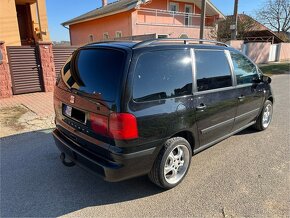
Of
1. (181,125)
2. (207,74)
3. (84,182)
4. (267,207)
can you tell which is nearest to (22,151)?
(84,182)

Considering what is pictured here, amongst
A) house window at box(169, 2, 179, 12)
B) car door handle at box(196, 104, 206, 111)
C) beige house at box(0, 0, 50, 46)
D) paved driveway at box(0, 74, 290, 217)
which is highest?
house window at box(169, 2, 179, 12)

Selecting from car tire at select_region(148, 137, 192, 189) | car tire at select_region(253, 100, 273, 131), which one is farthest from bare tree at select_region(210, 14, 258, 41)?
car tire at select_region(148, 137, 192, 189)

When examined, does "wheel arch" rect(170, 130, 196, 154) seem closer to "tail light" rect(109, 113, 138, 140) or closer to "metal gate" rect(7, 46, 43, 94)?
"tail light" rect(109, 113, 138, 140)

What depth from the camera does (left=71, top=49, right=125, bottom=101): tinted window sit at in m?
2.54

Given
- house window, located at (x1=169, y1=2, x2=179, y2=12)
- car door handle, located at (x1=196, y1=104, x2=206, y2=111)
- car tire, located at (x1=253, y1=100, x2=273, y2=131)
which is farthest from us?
house window, located at (x1=169, y1=2, x2=179, y2=12)

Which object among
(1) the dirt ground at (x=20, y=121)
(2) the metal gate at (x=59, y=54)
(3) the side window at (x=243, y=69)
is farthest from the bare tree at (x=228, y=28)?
(1) the dirt ground at (x=20, y=121)

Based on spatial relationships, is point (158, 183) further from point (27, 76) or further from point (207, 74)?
point (27, 76)

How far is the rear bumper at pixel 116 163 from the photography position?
254 centimetres

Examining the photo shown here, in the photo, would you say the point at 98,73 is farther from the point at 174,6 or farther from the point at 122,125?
the point at 174,6

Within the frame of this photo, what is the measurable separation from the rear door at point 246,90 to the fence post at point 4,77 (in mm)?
6965

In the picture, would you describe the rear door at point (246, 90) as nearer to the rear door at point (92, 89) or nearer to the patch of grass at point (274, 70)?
the rear door at point (92, 89)

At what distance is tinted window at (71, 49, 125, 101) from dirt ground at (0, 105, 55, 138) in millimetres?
2760

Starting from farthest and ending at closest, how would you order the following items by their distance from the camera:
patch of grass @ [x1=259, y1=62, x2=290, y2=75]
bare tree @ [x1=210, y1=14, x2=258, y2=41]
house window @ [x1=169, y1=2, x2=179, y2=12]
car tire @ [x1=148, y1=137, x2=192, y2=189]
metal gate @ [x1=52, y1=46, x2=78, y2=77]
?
house window @ [x1=169, y1=2, x2=179, y2=12] → bare tree @ [x1=210, y1=14, x2=258, y2=41] → patch of grass @ [x1=259, y1=62, x2=290, y2=75] → metal gate @ [x1=52, y1=46, x2=78, y2=77] → car tire @ [x1=148, y1=137, x2=192, y2=189]

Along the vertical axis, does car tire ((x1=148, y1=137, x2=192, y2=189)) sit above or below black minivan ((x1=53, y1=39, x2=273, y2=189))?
below
